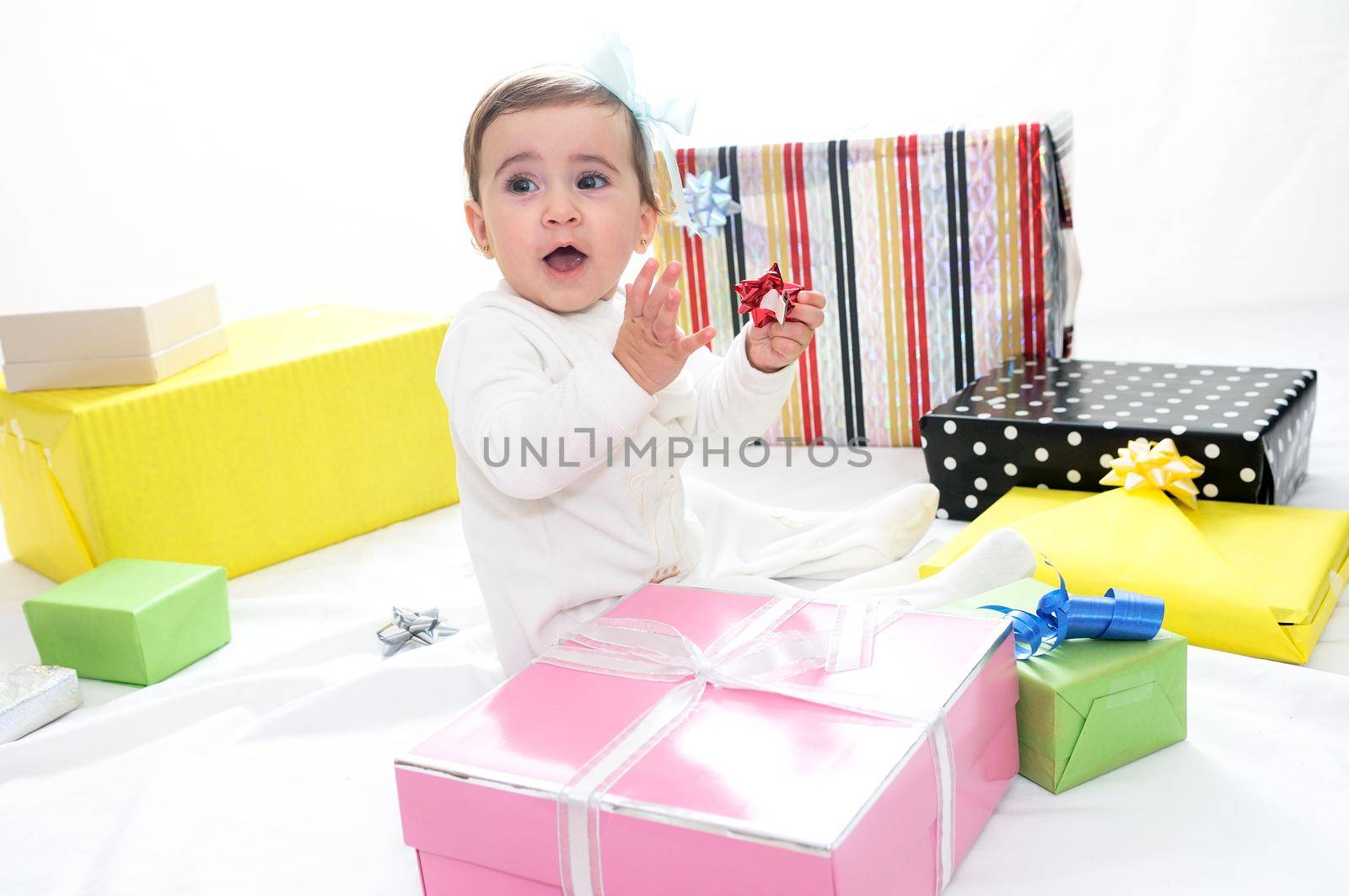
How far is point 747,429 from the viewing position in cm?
117

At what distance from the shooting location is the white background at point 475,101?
2.14 metres

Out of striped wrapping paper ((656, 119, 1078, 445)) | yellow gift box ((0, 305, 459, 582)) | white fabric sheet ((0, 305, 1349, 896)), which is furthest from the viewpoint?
striped wrapping paper ((656, 119, 1078, 445))

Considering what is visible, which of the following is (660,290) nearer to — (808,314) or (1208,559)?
(808,314)

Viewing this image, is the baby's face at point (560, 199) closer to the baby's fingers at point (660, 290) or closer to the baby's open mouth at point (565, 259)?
the baby's open mouth at point (565, 259)

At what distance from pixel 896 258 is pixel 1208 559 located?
0.72 meters

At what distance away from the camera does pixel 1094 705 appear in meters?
0.89

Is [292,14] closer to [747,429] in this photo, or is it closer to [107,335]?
[107,335]

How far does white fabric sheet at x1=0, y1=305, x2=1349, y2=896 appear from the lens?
2.76 feet

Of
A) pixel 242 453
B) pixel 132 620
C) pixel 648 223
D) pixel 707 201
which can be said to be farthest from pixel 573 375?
pixel 707 201

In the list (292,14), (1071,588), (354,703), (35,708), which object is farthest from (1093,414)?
(292,14)

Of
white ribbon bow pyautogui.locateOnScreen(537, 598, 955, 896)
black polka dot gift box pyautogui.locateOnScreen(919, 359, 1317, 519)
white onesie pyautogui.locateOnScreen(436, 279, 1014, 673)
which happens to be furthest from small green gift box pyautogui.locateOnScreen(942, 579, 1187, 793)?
black polka dot gift box pyautogui.locateOnScreen(919, 359, 1317, 519)

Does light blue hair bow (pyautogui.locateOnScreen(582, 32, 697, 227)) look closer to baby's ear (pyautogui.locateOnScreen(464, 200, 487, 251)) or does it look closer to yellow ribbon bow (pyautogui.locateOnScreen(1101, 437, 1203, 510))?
baby's ear (pyautogui.locateOnScreen(464, 200, 487, 251))

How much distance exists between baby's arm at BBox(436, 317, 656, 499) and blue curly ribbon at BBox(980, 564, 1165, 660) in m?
0.33

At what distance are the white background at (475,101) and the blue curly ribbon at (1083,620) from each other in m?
1.30
